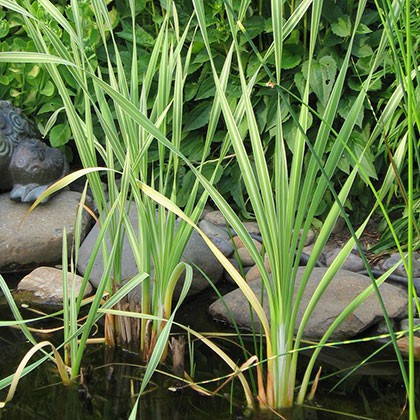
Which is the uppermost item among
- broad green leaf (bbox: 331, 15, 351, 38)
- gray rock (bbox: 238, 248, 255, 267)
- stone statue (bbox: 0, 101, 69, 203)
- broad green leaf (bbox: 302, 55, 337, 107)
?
broad green leaf (bbox: 331, 15, 351, 38)

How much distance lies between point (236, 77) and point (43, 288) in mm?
1380

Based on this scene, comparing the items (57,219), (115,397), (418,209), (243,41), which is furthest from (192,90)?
(115,397)

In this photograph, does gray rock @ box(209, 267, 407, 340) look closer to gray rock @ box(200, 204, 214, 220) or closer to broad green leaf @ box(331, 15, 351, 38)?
gray rock @ box(200, 204, 214, 220)

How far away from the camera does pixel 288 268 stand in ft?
6.34

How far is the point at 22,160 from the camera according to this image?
3.64m

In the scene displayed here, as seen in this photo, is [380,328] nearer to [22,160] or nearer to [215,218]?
[215,218]

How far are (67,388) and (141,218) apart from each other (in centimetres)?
55

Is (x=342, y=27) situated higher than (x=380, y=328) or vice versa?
(x=342, y=27)

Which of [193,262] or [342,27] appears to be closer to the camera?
[193,262]

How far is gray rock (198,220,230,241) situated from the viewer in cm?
358

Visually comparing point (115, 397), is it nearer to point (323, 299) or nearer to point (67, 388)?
point (67, 388)

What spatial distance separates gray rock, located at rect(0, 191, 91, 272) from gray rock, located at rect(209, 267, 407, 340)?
2.91 ft

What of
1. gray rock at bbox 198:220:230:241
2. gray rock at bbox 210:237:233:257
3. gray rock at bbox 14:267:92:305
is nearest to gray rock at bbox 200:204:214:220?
gray rock at bbox 198:220:230:241

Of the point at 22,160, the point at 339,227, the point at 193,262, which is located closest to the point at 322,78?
the point at 339,227
